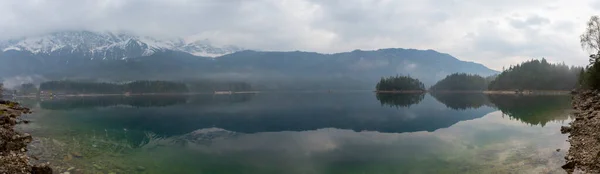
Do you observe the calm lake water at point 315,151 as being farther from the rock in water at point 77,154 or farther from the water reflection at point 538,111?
the water reflection at point 538,111

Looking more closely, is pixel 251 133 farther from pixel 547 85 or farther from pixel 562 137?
pixel 547 85

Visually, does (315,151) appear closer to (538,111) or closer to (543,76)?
(538,111)

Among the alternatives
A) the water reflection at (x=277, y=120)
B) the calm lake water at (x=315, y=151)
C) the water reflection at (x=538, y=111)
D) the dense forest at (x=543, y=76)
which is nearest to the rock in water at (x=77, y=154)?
the calm lake water at (x=315, y=151)

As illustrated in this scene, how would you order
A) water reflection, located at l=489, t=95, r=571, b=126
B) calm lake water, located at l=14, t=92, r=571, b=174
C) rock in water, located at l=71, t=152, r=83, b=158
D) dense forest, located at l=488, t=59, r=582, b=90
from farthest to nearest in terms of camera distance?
1. dense forest, located at l=488, t=59, r=582, b=90
2. water reflection, located at l=489, t=95, r=571, b=126
3. rock in water, located at l=71, t=152, r=83, b=158
4. calm lake water, located at l=14, t=92, r=571, b=174

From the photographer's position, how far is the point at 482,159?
1070 inches

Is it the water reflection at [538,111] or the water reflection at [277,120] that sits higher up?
the water reflection at [538,111]

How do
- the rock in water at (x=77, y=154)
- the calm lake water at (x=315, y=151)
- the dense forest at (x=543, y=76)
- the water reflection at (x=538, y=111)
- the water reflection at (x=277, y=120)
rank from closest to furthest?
the calm lake water at (x=315, y=151) < the rock in water at (x=77, y=154) < the water reflection at (x=277, y=120) < the water reflection at (x=538, y=111) < the dense forest at (x=543, y=76)

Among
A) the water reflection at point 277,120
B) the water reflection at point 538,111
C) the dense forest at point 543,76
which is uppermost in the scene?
the dense forest at point 543,76

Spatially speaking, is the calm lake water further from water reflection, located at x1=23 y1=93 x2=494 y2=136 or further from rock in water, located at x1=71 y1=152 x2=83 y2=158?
water reflection, located at x1=23 y1=93 x2=494 y2=136

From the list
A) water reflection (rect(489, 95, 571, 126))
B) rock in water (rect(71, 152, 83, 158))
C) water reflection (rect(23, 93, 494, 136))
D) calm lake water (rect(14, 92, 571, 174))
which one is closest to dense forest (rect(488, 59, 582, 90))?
water reflection (rect(489, 95, 571, 126))

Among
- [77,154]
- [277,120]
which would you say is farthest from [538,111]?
[77,154]

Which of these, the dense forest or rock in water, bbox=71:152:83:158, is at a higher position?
the dense forest

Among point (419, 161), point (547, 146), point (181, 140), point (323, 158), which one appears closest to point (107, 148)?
point (181, 140)

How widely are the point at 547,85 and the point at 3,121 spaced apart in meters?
214
